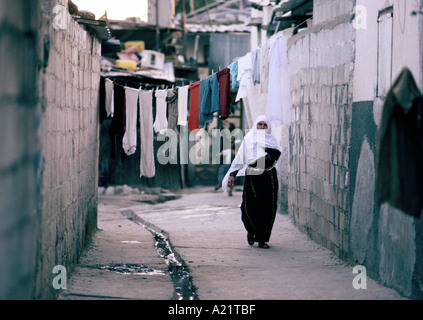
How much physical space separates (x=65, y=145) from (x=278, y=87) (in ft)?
8.67

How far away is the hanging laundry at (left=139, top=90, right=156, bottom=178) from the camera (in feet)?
37.2

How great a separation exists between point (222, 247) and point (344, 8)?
3.71 meters

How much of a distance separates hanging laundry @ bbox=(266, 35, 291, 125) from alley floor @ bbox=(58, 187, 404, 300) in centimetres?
183

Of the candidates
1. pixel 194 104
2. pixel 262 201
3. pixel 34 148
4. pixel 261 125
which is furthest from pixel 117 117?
pixel 34 148

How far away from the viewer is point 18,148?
4.21 m

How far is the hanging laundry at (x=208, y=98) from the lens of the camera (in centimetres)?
968

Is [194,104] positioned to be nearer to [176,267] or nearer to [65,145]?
[176,267]

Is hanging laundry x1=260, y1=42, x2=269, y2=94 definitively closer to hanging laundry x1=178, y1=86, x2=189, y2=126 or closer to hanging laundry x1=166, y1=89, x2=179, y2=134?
hanging laundry x1=178, y1=86, x2=189, y2=126

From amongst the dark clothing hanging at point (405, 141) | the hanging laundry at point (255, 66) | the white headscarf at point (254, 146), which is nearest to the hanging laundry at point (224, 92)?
the white headscarf at point (254, 146)

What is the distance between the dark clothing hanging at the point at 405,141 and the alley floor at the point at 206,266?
1.71m

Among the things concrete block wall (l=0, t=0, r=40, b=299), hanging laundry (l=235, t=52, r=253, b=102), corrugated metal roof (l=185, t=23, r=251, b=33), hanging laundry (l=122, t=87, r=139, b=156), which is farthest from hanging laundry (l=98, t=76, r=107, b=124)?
corrugated metal roof (l=185, t=23, r=251, b=33)
